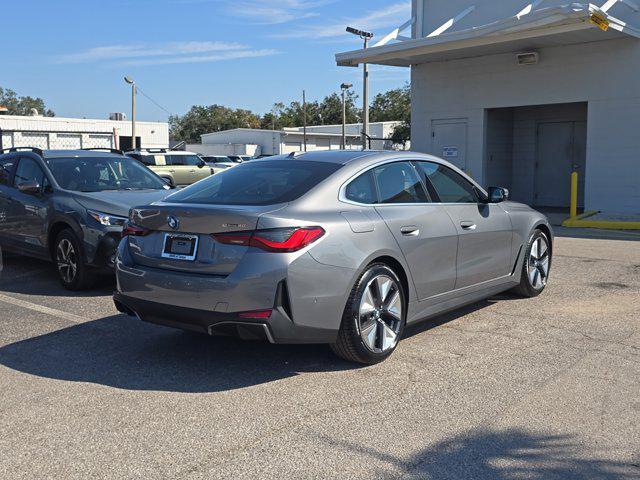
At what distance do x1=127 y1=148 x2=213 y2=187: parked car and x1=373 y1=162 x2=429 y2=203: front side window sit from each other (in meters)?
21.6

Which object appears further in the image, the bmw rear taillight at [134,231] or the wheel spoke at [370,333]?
the bmw rear taillight at [134,231]

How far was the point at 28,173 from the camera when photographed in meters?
8.96

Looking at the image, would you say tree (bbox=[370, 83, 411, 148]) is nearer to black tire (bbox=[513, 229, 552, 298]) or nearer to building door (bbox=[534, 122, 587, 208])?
building door (bbox=[534, 122, 587, 208])

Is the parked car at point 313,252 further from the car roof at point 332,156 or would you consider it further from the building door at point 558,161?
the building door at point 558,161

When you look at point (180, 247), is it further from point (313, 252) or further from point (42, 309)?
point (42, 309)

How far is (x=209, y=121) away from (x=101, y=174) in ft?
365

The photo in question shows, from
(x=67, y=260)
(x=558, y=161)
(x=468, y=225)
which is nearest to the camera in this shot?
(x=468, y=225)

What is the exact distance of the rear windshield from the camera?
5035mm

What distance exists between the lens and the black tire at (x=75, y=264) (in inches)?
299

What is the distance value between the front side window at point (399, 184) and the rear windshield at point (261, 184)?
414mm

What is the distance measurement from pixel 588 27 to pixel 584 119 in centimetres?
432

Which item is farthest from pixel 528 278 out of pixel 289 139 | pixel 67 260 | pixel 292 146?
pixel 292 146

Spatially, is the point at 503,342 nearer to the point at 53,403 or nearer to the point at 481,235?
the point at 481,235

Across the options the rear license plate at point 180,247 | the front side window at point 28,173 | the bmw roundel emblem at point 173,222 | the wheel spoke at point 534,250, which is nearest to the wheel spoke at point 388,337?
the rear license plate at point 180,247
